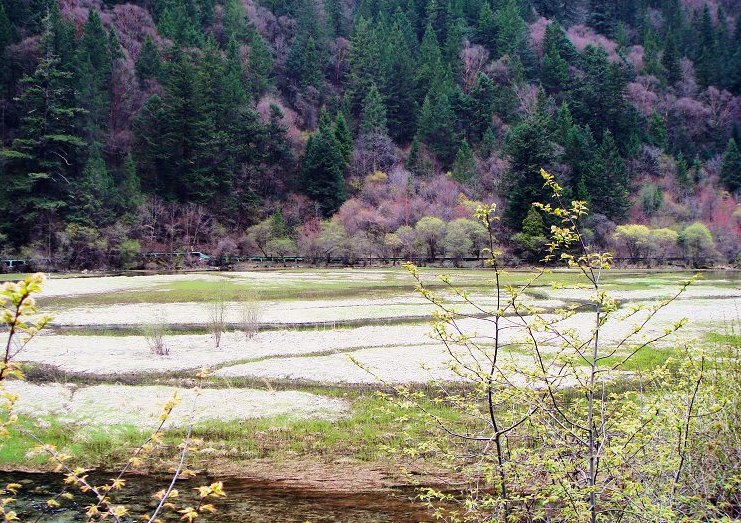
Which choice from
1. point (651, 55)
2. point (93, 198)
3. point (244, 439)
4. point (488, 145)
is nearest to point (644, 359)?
point (244, 439)

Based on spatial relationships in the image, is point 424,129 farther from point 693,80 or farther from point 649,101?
point 693,80

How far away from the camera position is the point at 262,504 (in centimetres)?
922

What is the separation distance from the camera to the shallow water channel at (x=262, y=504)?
8648 millimetres

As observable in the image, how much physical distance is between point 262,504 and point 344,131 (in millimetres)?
85116

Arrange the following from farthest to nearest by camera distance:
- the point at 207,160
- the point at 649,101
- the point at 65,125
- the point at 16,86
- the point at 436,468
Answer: the point at 649,101
the point at 207,160
the point at 16,86
the point at 65,125
the point at 436,468

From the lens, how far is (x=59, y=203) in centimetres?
6316

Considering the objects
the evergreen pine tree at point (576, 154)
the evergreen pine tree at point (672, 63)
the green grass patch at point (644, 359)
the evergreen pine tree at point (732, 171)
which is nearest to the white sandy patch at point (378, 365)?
the green grass patch at point (644, 359)

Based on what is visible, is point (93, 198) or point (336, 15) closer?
point (93, 198)

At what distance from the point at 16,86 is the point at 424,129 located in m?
57.2

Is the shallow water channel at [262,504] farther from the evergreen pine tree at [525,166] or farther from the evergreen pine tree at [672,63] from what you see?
the evergreen pine tree at [672,63]

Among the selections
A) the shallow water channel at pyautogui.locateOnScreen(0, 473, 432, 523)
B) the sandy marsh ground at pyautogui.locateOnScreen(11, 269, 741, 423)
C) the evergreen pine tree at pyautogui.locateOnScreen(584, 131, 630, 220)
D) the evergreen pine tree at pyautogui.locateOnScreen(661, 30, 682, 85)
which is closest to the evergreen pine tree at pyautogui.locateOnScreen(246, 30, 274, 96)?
the evergreen pine tree at pyautogui.locateOnScreen(584, 131, 630, 220)

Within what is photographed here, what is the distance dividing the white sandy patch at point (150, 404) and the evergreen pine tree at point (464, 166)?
241ft

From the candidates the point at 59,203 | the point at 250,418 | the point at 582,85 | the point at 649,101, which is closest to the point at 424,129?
the point at 582,85

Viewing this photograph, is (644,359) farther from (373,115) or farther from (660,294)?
(373,115)
